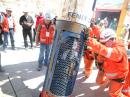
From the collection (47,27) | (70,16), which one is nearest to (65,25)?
(70,16)

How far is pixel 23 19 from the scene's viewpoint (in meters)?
9.17

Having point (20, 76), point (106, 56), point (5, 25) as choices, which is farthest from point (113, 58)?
point (5, 25)

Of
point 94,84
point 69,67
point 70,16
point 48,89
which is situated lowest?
point 94,84

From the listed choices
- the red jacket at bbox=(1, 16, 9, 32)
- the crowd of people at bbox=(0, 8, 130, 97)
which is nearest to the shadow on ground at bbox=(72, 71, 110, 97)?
the crowd of people at bbox=(0, 8, 130, 97)

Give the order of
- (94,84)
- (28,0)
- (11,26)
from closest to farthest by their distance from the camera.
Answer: (94,84), (11,26), (28,0)

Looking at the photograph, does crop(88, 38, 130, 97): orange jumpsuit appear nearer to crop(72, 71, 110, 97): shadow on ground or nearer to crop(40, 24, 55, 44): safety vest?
crop(72, 71, 110, 97): shadow on ground

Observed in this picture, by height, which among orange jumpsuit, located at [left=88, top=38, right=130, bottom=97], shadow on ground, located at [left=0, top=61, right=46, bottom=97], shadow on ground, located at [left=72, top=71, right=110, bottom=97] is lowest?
shadow on ground, located at [left=72, top=71, right=110, bottom=97]

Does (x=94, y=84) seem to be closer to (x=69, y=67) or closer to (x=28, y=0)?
(x=69, y=67)

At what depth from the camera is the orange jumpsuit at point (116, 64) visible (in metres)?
3.85

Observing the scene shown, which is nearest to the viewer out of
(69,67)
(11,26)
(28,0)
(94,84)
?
(69,67)

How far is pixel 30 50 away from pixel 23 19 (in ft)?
4.14

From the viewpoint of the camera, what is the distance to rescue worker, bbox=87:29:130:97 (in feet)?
12.6

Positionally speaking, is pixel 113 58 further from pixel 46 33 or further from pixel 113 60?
pixel 46 33

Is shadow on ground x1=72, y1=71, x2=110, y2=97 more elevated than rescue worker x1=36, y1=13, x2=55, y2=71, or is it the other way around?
rescue worker x1=36, y1=13, x2=55, y2=71
